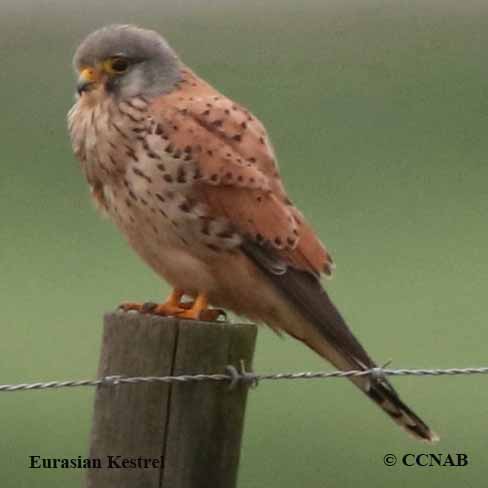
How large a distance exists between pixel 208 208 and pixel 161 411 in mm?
1243

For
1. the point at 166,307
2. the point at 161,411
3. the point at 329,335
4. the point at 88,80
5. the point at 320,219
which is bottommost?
the point at 161,411

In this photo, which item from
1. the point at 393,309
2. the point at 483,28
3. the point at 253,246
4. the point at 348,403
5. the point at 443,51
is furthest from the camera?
the point at 483,28

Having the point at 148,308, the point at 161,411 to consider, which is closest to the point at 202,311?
the point at 148,308

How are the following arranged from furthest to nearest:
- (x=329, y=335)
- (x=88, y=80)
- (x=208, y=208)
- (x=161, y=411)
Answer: (x=88, y=80) < (x=208, y=208) < (x=329, y=335) < (x=161, y=411)

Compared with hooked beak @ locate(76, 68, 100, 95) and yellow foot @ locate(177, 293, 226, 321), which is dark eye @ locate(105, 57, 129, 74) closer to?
hooked beak @ locate(76, 68, 100, 95)

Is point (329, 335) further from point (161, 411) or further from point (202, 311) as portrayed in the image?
point (161, 411)

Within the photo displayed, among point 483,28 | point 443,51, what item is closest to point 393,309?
point 443,51

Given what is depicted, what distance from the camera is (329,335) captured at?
20.4 feet

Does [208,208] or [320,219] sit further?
[320,219]

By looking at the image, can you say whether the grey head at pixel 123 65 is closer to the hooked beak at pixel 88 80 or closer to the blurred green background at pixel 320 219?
the hooked beak at pixel 88 80

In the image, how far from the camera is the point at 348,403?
11.0 metres

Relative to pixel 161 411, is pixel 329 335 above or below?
above

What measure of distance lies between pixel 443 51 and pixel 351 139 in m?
5.42

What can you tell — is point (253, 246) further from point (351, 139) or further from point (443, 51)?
point (443, 51)
